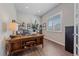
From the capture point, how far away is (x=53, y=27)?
462cm

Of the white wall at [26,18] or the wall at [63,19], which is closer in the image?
the wall at [63,19]

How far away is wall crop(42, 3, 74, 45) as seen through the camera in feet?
12.9

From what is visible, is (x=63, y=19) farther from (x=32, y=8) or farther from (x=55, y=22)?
(x=32, y=8)

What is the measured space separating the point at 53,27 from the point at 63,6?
46.8 inches

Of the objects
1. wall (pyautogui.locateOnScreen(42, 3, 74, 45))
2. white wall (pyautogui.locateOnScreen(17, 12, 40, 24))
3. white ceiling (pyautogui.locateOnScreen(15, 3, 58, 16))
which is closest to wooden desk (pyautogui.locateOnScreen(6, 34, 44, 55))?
wall (pyautogui.locateOnScreen(42, 3, 74, 45))

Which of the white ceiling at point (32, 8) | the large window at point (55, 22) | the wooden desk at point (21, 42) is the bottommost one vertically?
the wooden desk at point (21, 42)

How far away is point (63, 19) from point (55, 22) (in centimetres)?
43

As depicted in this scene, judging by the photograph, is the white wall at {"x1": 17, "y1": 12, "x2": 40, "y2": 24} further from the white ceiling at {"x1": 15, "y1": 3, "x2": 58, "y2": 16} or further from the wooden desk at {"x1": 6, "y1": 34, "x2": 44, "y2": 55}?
the wooden desk at {"x1": 6, "y1": 34, "x2": 44, "y2": 55}

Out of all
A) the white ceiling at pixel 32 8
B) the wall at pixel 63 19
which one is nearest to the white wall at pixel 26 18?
the white ceiling at pixel 32 8

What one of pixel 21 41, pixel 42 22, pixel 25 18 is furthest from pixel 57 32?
pixel 21 41

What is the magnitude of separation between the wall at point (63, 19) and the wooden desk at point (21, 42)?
70 centimetres

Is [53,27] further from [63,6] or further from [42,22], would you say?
[63,6]

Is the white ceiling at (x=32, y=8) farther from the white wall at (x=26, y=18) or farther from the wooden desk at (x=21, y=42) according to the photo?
the wooden desk at (x=21, y=42)

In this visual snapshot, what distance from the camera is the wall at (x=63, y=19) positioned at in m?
3.93
